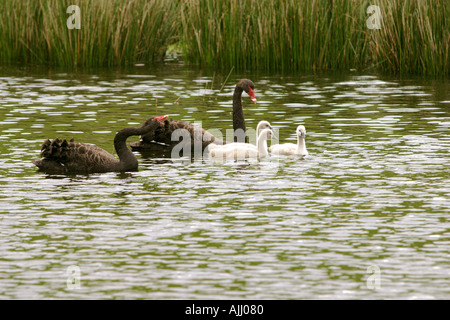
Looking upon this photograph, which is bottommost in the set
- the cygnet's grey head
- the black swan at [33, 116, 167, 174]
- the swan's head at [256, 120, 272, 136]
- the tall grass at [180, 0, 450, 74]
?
the black swan at [33, 116, 167, 174]

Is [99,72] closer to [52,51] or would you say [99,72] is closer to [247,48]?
[52,51]

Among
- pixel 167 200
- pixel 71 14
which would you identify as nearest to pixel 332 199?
pixel 167 200

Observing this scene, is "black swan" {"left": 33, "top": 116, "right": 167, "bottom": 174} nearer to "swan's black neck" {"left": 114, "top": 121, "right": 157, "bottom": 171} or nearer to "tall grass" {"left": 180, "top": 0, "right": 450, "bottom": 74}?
"swan's black neck" {"left": 114, "top": 121, "right": 157, "bottom": 171}

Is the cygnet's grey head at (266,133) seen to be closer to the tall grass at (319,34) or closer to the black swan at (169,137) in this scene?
the black swan at (169,137)

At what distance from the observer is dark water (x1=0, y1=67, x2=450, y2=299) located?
791cm

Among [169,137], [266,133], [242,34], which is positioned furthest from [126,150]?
[242,34]

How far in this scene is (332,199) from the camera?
A: 36.4 ft

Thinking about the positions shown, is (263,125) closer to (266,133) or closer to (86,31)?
(266,133)

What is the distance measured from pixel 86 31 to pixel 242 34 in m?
4.05

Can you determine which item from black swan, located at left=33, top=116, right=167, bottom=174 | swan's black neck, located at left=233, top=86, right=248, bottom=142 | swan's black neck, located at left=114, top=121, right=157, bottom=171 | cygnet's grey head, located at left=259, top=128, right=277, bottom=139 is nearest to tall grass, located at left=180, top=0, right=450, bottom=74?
swan's black neck, located at left=233, top=86, right=248, bottom=142

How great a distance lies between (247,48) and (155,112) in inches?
255

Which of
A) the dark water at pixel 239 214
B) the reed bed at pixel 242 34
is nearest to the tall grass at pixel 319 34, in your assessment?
the reed bed at pixel 242 34

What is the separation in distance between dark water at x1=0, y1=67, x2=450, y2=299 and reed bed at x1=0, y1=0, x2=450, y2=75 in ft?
12.1

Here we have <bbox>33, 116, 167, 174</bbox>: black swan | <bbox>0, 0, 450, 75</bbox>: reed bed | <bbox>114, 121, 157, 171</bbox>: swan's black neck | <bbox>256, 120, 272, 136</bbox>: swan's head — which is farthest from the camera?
<bbox>0, 0, 450, 75</bbox>: reed bed
